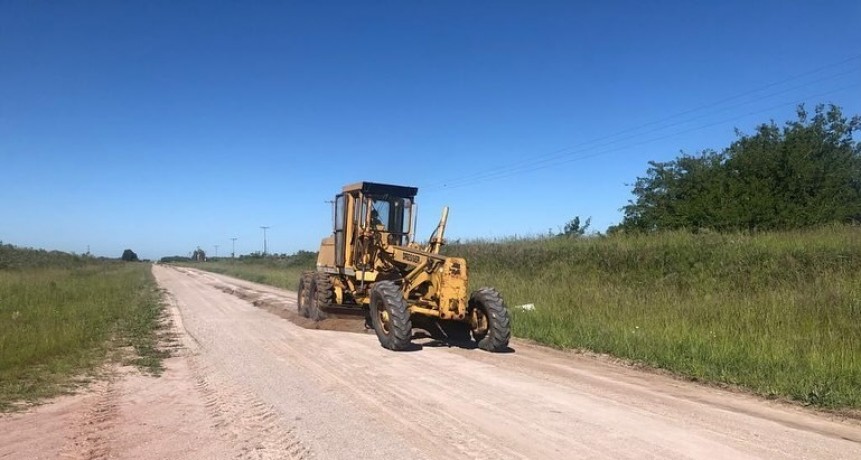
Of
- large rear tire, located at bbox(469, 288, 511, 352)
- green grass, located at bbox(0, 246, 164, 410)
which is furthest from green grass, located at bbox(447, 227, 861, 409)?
green grass, located at bbox(0, 246, 164, 410)

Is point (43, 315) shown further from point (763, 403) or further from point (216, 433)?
point (763, 403)

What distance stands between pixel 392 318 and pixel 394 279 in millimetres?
2528

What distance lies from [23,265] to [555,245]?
52168 millimetres

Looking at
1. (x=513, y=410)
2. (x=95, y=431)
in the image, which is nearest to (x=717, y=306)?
(x=513, y=410)

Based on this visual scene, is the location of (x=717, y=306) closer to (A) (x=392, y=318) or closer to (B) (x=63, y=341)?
(A) (x=392, y=318)

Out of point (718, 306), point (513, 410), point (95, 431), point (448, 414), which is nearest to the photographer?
point (95, 431)

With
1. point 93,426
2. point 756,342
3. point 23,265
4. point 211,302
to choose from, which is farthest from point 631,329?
point 23,265

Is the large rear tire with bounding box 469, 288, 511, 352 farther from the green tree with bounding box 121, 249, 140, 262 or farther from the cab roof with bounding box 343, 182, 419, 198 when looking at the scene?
the green tree with bounding box 121, 249, 140, 262

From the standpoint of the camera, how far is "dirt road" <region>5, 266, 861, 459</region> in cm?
543

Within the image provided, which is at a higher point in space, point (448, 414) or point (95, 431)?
point (448, 414)

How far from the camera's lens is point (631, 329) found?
483 inches

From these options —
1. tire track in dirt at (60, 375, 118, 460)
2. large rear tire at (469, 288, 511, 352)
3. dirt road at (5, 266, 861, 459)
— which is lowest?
tire track in dirt at (60, 375, 118, 460)

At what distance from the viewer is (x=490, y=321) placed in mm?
11109

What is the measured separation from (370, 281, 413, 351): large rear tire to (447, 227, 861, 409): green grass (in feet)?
10.4
